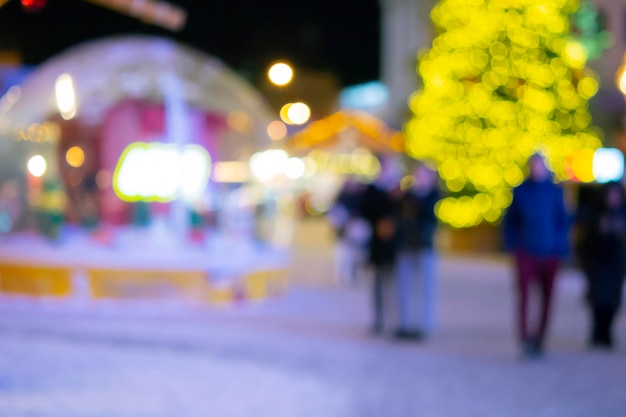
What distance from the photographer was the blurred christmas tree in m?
24.2

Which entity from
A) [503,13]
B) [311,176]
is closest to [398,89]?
[311,176]

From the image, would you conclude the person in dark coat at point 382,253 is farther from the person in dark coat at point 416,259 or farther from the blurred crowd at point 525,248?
the person in dark coat at point 416,259

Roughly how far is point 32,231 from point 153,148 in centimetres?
230

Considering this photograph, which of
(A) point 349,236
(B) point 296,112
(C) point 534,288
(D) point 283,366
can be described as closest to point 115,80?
(A) point 349,236

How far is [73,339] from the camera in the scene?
11422mm

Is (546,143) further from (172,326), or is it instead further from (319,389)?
(319,389)

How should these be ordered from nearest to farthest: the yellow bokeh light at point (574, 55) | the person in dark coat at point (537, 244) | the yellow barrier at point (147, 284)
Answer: the person in dark coat at point (537, 244) → the yellow barrier at point (147, 284) → the yellow bokeh light at point (574, 55)

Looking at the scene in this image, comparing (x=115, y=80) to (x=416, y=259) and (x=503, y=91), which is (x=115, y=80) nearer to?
(x=416, y=259)

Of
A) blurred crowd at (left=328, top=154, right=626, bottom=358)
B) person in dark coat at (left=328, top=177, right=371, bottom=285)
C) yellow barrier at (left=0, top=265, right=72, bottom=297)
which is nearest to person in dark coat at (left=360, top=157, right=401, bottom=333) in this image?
blurred crowd at (left=328, top=154, right=626, bottom=358)

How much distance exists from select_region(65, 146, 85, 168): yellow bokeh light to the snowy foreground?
9.75ft

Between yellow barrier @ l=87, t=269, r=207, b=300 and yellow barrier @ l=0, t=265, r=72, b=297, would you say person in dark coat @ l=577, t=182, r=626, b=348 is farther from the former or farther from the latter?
yellow barrier @ l=0, t=265, r=72, b=297

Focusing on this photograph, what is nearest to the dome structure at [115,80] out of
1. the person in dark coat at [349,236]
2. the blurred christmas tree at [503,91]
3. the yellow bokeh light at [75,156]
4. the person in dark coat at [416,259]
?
the yellow bokeh light at [75,156]

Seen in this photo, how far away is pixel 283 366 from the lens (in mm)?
9750

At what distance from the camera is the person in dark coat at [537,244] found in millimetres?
10031
